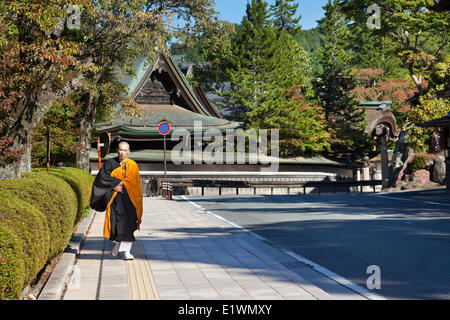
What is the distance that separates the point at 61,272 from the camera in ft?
22.2

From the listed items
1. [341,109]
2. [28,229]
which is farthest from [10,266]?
[341,109]

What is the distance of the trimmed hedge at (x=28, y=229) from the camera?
4.35m

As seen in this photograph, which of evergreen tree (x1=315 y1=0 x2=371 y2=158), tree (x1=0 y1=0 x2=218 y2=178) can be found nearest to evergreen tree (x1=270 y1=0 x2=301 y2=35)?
evergreen tree (x1=315 y1=0 x2=371 y2=158)

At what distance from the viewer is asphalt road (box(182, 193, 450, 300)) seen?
6.55 m

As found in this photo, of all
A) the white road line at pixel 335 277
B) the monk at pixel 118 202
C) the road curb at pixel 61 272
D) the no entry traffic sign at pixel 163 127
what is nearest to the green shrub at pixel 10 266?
the road curb at pixel 61 272

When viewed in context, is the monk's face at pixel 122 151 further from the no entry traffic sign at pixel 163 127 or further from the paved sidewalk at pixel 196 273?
the no entry traffic sign at pixel 163 127

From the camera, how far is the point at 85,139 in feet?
76.1

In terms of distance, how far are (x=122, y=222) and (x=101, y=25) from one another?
946cm

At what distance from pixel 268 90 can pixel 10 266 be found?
116 feet

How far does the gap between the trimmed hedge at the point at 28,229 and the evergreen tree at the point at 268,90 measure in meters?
29.5

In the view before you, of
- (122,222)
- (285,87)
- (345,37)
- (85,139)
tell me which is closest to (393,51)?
(285,87)
